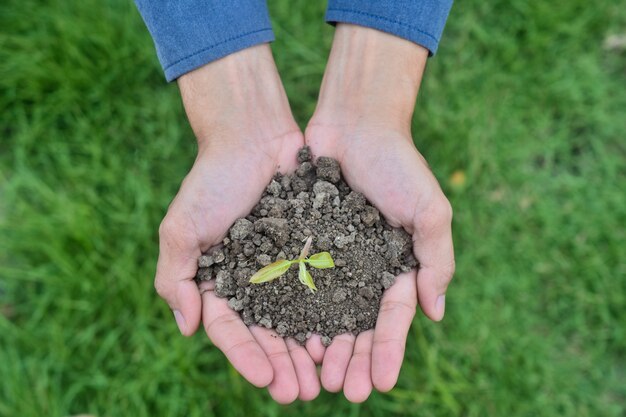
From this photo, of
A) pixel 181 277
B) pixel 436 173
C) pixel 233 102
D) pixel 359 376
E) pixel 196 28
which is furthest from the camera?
pixel 436 173

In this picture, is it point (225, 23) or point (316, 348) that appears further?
point (225, 23)

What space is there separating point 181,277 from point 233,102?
71 centimetres

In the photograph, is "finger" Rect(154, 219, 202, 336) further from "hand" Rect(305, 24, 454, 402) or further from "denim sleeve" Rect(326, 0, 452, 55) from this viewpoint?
"denim sleeve" Rect(326, 0, 452, 55)

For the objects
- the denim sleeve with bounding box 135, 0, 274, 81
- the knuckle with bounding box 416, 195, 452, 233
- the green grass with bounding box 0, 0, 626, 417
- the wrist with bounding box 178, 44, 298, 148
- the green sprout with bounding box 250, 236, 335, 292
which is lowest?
the green grass with bounding box 0, 0, 626, 417

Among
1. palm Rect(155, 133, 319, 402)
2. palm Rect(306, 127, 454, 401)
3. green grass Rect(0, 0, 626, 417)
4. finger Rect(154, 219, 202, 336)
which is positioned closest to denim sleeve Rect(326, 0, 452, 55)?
palm Rect(306, 127, 454, 401)

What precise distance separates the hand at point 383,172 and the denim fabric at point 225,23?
61 mm

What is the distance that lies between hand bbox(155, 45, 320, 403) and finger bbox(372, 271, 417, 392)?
0.22 meters

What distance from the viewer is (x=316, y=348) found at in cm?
202

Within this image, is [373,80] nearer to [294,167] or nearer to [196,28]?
[294,167]

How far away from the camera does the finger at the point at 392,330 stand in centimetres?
188

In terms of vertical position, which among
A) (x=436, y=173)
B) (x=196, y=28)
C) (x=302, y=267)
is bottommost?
(x=436, y=173)

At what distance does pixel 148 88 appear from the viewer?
122 inches

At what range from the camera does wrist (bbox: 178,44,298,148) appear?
7.32 ft

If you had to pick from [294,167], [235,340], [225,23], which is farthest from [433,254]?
[225,23]
